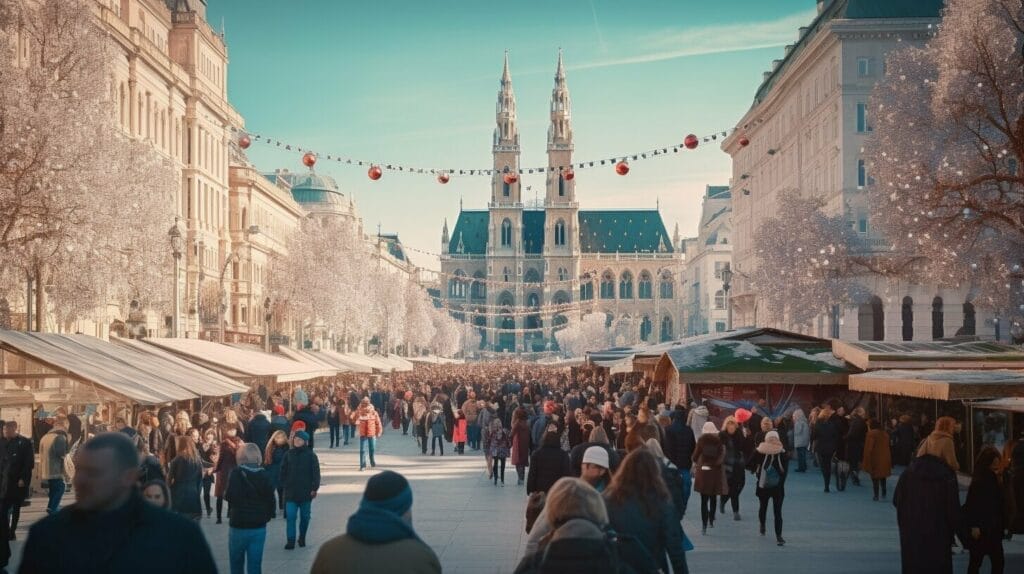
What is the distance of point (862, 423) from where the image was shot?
68.7ft

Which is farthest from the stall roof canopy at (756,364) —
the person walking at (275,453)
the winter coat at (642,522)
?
the winter coat at (642,522)

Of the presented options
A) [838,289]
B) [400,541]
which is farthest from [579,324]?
[400,541]

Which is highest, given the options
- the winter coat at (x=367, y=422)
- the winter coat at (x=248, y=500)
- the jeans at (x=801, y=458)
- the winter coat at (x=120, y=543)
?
the winter coat at (x=120, y=543)

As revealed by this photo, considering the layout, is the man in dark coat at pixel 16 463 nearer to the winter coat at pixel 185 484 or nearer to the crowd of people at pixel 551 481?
the crowd of people at pixel 551 481

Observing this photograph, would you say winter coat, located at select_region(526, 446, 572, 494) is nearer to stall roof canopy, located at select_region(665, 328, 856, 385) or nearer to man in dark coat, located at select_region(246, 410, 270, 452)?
man in dark coat, located at select_region(246, 410, 270, 452)

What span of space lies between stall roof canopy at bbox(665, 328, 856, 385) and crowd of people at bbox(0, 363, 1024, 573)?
81cm

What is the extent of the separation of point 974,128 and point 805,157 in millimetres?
33460

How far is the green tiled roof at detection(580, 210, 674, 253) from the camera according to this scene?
179500 mm

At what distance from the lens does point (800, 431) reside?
Answer: 78.2ft

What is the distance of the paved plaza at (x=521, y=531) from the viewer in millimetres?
12859

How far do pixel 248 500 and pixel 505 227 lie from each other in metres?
157

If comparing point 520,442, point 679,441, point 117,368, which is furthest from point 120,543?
point 117,368

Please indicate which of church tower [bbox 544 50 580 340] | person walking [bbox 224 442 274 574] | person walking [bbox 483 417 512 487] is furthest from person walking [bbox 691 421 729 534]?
church tower [bbox 544 50 580 340]

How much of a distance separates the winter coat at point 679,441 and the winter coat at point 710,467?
1051 mm
